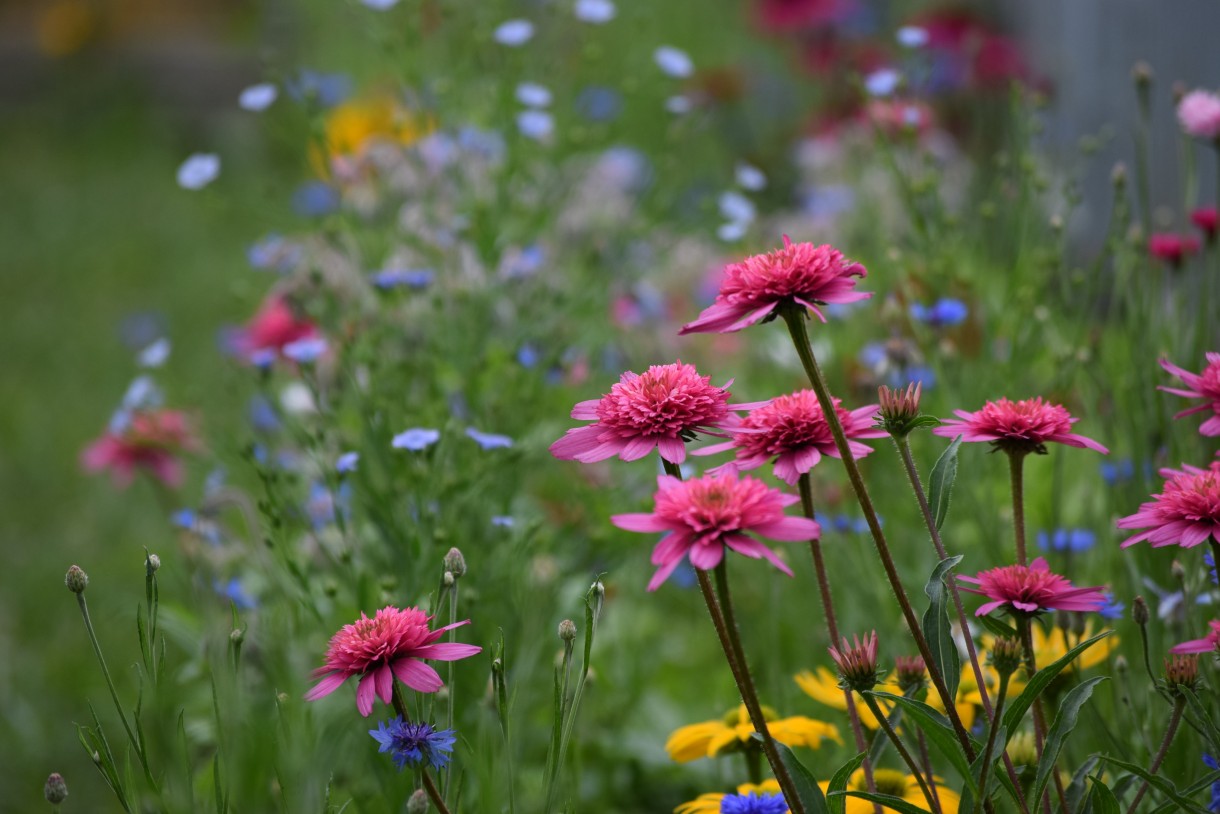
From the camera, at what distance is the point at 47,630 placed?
2344 millimetres

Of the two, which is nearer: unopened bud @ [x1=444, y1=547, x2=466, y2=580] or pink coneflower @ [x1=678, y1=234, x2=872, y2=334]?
pink coneflower @ [x1=678, y1=234, x2=872, y2=334]

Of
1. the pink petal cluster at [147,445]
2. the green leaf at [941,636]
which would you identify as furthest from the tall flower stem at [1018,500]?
the pink petal cluster at [147,445]

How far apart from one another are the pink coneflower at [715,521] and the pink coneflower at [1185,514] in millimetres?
291

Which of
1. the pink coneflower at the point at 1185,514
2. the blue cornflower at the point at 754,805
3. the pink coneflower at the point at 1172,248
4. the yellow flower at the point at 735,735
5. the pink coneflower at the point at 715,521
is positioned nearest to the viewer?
the pink coneflower at the point at 715,521

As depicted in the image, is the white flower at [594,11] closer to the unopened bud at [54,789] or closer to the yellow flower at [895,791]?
the yellow flower at [895,791]

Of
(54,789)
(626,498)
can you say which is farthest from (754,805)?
(626,498)

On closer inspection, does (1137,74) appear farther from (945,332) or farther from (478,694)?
(478,694)

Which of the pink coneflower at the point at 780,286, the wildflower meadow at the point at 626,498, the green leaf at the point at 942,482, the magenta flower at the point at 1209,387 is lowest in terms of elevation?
the wildflower meadow at the point at 626,498

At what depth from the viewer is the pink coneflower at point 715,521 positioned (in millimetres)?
769

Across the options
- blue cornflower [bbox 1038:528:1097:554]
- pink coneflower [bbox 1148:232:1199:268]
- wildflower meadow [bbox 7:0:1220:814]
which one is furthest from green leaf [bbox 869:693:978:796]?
pink coneflower [bbox 1148:232:1199:268]

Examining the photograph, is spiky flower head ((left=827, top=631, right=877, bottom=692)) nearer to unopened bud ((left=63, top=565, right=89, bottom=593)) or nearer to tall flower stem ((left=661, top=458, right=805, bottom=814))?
tall flower stem ((left=661, top=458, right=805, bottom=814))

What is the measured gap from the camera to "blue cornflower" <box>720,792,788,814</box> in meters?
1.00

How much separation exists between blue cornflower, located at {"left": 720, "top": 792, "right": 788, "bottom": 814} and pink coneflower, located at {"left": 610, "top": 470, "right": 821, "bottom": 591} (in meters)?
0.33

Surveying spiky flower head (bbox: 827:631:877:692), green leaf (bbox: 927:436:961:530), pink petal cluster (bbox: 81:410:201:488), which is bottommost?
pink petal cluster (bbox: 81:410:201:488)
